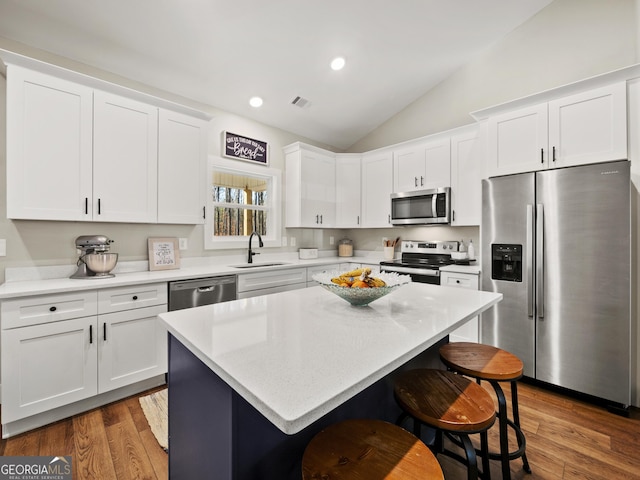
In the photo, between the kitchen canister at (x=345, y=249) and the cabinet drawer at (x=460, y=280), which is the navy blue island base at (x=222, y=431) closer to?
the cabinet drawer at (x=460, y=280)

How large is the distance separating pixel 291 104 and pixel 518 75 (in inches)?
99.5

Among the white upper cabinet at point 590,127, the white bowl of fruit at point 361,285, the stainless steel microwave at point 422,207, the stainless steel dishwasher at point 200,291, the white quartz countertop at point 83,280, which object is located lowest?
the stainless steel dishwasher at point 200,291

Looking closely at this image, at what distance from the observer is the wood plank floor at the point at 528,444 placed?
165cm

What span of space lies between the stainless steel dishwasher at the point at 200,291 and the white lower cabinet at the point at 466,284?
2170 mm

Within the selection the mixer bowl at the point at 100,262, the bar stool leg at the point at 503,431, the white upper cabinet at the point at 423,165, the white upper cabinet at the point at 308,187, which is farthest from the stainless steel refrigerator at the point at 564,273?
the mixer bowl at the point at 100,262

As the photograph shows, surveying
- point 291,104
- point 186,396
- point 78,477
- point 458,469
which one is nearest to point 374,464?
point 186,396

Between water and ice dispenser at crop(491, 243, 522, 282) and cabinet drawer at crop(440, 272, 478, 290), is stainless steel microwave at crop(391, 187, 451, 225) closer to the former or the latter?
cabinet drawer at crop(440, 272, 478, 290)

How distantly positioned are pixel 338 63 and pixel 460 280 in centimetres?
261

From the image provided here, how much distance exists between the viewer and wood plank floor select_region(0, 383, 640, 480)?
1653 millimetres

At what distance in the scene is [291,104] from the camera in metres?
3.75

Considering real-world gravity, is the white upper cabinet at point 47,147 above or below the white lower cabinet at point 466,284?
above

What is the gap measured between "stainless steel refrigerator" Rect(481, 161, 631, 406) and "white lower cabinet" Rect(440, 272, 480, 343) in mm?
205

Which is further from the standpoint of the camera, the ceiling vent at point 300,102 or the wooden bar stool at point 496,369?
the ceiling vent at point 300,102

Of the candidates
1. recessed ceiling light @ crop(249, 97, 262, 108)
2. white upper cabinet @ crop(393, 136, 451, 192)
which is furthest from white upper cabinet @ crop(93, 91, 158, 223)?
white upper cabinet @ crop(393, 136, 451, 192)
